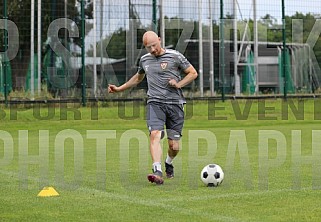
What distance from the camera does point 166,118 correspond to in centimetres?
939

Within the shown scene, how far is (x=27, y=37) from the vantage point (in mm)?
22172

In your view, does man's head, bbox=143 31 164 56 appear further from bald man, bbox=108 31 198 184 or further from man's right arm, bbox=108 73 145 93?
man's right arm, bbox=108 73 145 93

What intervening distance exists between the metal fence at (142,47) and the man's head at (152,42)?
12.1 metres

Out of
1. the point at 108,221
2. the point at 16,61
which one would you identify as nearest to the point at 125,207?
the point at 108,221

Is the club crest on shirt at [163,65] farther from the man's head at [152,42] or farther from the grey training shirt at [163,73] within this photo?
the man's head at [152,42]

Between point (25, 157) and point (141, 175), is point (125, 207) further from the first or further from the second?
point (25, 157)

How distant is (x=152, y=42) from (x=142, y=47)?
14.7 m

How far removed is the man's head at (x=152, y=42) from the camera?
895cm

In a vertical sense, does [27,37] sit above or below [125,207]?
above

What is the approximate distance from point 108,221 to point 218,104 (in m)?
16.5

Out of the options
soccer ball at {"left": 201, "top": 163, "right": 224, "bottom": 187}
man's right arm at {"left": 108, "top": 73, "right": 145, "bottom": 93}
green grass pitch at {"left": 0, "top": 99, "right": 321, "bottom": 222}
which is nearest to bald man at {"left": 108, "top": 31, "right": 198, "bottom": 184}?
man's right arm at {"left": 108, "top": 73, "right": 145, "bottom": 93}

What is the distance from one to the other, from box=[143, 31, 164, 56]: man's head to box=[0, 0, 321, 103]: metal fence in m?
12.1

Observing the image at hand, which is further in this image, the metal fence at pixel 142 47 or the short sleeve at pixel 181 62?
the metal fence at pixel 142 47

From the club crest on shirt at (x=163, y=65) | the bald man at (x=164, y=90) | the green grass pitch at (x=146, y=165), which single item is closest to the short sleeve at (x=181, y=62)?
the bald man at (x=164, y=90)
